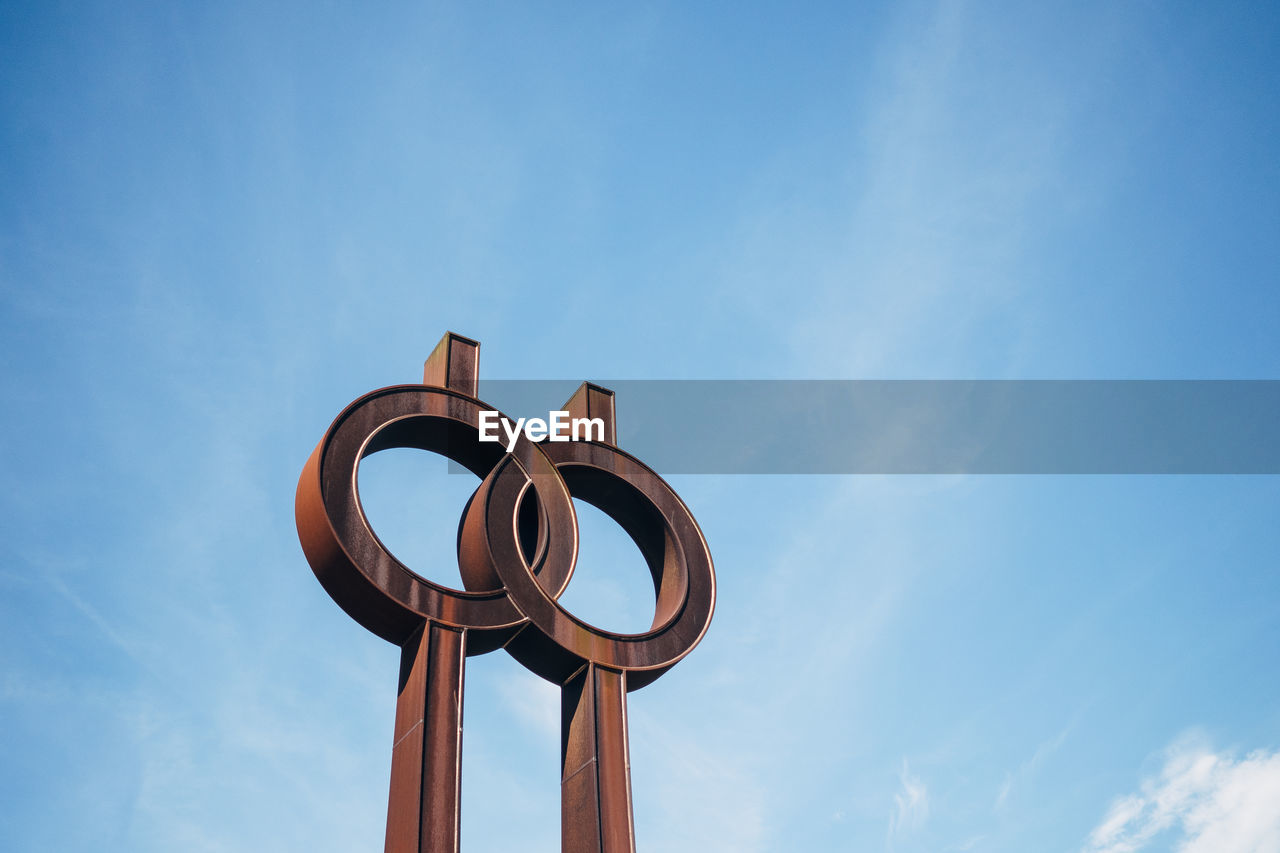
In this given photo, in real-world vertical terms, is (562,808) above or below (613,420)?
below

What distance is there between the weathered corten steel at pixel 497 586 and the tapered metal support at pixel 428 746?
0.05 ft

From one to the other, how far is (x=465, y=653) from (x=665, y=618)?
3.48 meters

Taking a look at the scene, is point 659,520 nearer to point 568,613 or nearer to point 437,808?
point 568,613

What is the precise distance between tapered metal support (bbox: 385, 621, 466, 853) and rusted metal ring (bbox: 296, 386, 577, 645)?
337 mm

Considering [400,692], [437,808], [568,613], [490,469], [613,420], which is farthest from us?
[613,420]

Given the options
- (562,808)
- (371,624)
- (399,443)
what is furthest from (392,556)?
(562,808)

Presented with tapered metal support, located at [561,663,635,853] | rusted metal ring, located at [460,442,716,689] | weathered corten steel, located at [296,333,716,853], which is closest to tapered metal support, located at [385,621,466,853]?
weathered corten steel, located at [296,333,716,853]

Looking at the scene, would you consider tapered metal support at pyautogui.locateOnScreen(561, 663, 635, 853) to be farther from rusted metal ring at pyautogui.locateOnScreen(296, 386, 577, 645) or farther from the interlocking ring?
rusted metal ring at pyautogui.locateOnScreen(296, 386, 577, 645)

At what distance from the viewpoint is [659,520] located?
63.9 feet

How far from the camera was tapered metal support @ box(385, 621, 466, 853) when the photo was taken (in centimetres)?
1454

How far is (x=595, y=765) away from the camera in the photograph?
16.5 metres

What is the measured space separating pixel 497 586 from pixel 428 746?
260 cm

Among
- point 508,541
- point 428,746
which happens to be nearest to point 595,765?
point 428,746

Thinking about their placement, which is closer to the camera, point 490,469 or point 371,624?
point 371,624
